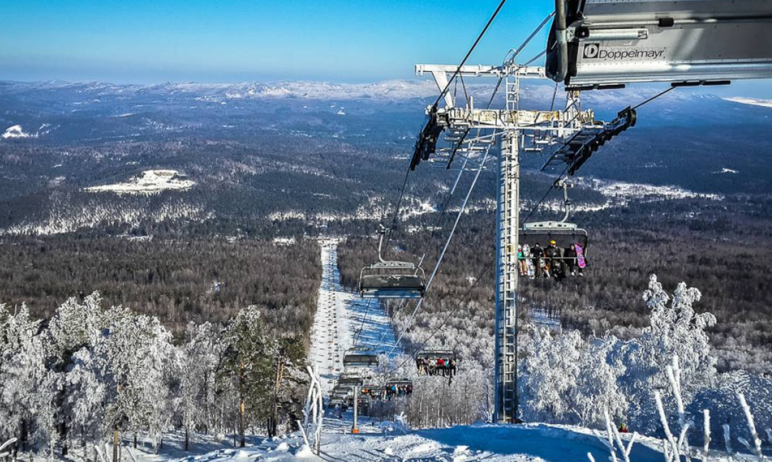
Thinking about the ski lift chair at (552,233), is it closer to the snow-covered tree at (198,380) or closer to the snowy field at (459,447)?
the snowy field at (459,447)

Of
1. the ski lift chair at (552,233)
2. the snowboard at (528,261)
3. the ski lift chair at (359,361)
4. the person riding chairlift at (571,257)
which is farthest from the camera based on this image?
the ski lift chair at (359,361)

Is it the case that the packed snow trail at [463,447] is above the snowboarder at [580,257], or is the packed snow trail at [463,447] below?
below

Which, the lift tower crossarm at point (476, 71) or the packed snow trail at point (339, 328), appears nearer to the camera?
the lift tower crossarm at point (476, 71)

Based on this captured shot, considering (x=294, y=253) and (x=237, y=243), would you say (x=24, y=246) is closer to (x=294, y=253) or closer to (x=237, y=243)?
(x=237, y=243)

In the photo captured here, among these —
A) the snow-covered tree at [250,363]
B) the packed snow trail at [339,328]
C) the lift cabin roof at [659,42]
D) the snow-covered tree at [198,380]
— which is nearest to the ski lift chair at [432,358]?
the snow-covered tree at [250,363]

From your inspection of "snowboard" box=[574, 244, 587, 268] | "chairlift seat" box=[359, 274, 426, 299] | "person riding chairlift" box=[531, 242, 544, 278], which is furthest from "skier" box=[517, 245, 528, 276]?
"chairlift seat" box=[359, 274, 426, 299]

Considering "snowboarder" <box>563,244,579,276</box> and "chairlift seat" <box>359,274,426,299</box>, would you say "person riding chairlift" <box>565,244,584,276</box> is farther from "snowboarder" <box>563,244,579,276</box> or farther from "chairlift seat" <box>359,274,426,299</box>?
"chairlift seat" <box>359,274,426,299</box>

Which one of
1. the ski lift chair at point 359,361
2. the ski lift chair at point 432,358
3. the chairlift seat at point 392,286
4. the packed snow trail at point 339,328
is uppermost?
the chairlift seat at point 392,286
